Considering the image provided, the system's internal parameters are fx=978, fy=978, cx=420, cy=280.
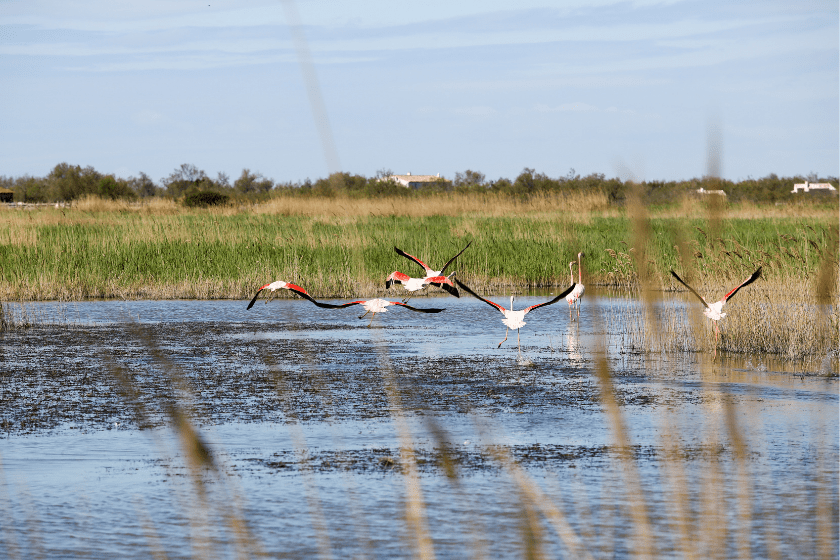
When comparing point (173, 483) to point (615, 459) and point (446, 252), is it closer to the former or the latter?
point (615, 459)

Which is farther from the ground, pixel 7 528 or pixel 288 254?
pixel 288 254

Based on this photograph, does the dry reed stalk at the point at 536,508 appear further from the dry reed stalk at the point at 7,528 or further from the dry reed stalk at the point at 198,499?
the dry reed stalk at the point at 7,528

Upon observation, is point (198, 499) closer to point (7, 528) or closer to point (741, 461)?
point (7, 528)

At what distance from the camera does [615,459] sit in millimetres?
6090

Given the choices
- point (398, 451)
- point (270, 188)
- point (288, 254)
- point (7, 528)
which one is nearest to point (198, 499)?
point (7, 528)

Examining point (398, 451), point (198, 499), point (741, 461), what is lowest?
point (398, 451)

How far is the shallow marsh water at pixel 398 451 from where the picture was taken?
4418mm

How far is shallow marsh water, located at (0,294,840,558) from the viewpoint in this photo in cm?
442

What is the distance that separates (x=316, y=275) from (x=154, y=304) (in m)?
3.06

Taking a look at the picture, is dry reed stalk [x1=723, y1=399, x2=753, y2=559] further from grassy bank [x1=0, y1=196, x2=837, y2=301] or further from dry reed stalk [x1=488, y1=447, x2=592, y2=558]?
grassy bank [x1=0, y1=196, x2=837, y2=301]

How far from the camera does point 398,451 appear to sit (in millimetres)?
6344

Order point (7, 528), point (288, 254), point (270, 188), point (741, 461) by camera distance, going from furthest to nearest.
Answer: point (270, 188) → point (288, 254) → point (7, 528) → point (741, 461)

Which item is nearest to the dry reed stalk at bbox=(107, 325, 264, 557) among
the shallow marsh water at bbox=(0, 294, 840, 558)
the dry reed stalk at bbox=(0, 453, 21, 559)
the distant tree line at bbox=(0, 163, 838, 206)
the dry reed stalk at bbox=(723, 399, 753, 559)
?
the shallow marsh water at bbox=(0, 294, 840, 558)

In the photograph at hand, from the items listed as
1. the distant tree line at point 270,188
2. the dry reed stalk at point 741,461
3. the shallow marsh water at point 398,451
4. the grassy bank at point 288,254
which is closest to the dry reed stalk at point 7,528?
the shallow marsh water at point 398,451
